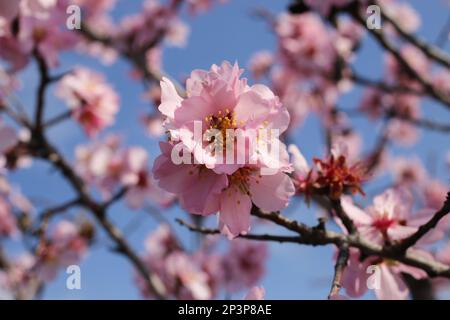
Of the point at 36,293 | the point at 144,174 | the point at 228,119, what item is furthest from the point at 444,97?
the point at 36,293

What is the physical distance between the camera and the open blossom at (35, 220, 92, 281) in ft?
11.1

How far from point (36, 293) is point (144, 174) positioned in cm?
129

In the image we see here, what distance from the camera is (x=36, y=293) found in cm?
385

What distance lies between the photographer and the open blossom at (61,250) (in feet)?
11.1

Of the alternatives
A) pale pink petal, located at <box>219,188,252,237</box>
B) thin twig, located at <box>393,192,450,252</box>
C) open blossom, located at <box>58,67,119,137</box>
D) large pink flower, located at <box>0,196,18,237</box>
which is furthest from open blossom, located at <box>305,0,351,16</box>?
large pink flower, located at <box>0,196,18,237</box>

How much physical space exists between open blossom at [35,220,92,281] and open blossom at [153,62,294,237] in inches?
76.5

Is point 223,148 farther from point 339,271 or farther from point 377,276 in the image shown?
point 377,276

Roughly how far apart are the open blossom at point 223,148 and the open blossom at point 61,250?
194cm

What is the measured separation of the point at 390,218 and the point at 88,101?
2492mm

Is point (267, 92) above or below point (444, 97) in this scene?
below

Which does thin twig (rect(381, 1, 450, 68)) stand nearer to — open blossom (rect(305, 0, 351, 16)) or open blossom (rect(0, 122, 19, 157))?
open blossom (rect(305, 0, 351, 16))
